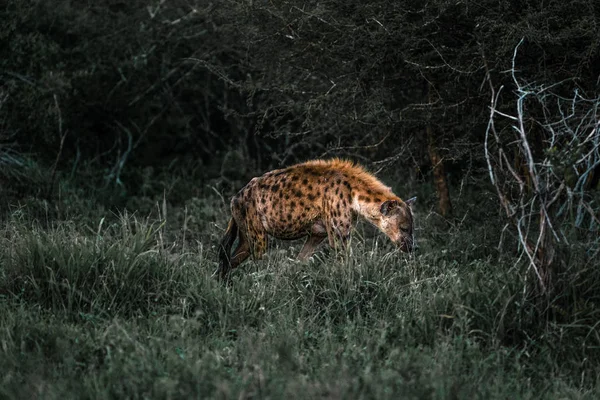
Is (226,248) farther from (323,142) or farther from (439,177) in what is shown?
(323,142)

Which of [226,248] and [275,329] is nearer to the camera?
[275,329]

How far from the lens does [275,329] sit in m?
5.25

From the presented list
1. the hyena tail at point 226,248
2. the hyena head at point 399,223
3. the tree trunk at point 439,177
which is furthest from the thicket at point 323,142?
the hyena tail at point 226,248

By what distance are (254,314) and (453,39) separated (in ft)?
11.2

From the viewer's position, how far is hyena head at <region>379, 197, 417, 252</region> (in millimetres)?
6891

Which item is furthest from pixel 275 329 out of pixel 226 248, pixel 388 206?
pixel 226 248

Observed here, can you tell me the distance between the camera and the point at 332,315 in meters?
5.80

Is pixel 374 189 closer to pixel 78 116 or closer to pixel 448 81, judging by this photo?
pixel 448 81

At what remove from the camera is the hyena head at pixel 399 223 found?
6.89 m

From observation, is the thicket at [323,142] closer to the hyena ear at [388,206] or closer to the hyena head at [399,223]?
the hyena head at [399,223]

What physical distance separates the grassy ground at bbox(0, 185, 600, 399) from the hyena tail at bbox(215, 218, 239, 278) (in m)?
0.42

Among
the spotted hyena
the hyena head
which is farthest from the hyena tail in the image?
the hyena head

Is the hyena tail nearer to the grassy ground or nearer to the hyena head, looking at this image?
the grassy ground

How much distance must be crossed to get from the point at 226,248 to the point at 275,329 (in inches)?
85.2
